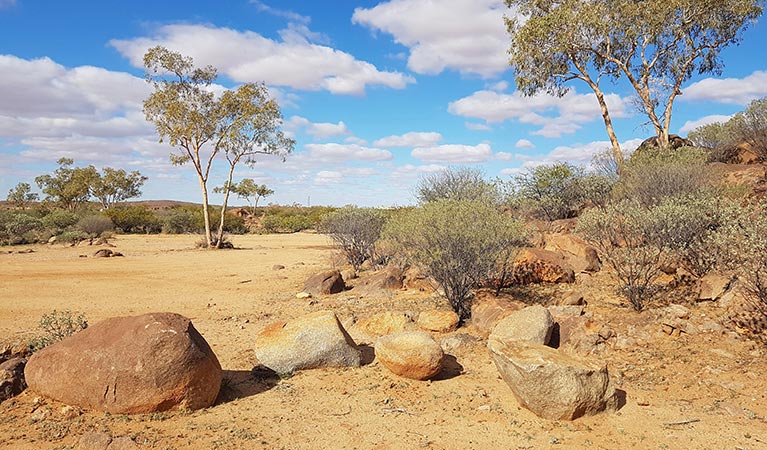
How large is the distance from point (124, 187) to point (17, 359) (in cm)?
5303

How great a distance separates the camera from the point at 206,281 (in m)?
13.7

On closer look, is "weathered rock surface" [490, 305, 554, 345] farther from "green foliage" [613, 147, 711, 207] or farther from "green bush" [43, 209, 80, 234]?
"green bush" [43, 209, 80, 234]

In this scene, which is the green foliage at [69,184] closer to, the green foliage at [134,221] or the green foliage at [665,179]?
the green foliage at [134,221]

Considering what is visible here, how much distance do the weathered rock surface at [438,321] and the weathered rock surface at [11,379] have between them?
520 cm

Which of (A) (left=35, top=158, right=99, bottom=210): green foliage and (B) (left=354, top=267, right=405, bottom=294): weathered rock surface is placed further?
(A) (left=35, top=158, right=99, bottom=210): green foliage

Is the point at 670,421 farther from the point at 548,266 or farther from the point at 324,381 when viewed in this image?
the point at 548,266

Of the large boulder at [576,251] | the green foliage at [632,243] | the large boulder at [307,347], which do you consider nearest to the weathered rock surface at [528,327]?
the green foliage at [632,243]

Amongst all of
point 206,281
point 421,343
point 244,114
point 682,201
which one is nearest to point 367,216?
point 206,281

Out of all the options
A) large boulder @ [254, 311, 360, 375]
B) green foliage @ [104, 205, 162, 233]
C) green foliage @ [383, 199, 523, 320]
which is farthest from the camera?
green foliage @ [104, 205, 162, 233]

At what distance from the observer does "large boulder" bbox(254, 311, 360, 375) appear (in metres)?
6.27

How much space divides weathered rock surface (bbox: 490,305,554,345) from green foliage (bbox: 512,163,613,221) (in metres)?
11.7

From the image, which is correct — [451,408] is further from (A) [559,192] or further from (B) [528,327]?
(A) [559,192]

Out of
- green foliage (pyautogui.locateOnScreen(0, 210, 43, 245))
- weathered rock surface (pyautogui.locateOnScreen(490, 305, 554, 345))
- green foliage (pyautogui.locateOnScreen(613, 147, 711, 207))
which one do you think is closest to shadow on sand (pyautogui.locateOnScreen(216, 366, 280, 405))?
weathered rock surface (pyautogui.locateOnScreen(490, 305, 554, 345))

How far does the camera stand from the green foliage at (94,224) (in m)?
30.9
